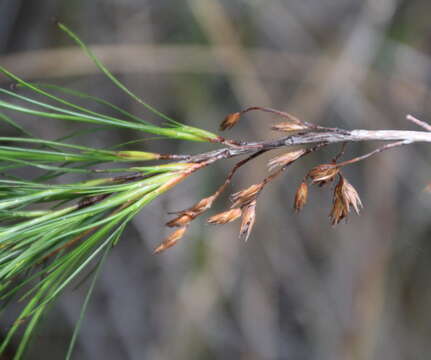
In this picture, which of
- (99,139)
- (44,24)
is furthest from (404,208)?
(44,24)

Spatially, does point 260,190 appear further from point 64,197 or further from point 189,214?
point 64,197

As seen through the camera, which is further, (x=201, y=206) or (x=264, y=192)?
(x=264, y=192)

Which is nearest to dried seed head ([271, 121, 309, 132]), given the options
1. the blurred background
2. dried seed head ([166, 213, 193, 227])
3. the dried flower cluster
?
the dried flower cluster

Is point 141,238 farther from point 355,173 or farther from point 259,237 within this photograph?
point 355,173

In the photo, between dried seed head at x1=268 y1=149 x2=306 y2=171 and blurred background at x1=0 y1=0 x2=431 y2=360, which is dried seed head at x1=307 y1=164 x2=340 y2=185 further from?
blurred background at x1=0 y1=0 x2=431 y2=360

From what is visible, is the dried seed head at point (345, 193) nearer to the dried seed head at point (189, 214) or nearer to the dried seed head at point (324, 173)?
the dried seed head at point (324, 173)

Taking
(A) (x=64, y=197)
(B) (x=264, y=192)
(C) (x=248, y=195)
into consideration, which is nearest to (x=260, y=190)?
(C) (x=248, y=195)

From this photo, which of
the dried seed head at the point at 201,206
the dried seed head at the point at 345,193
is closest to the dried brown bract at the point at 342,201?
the dried seed head at the point at 345,193
